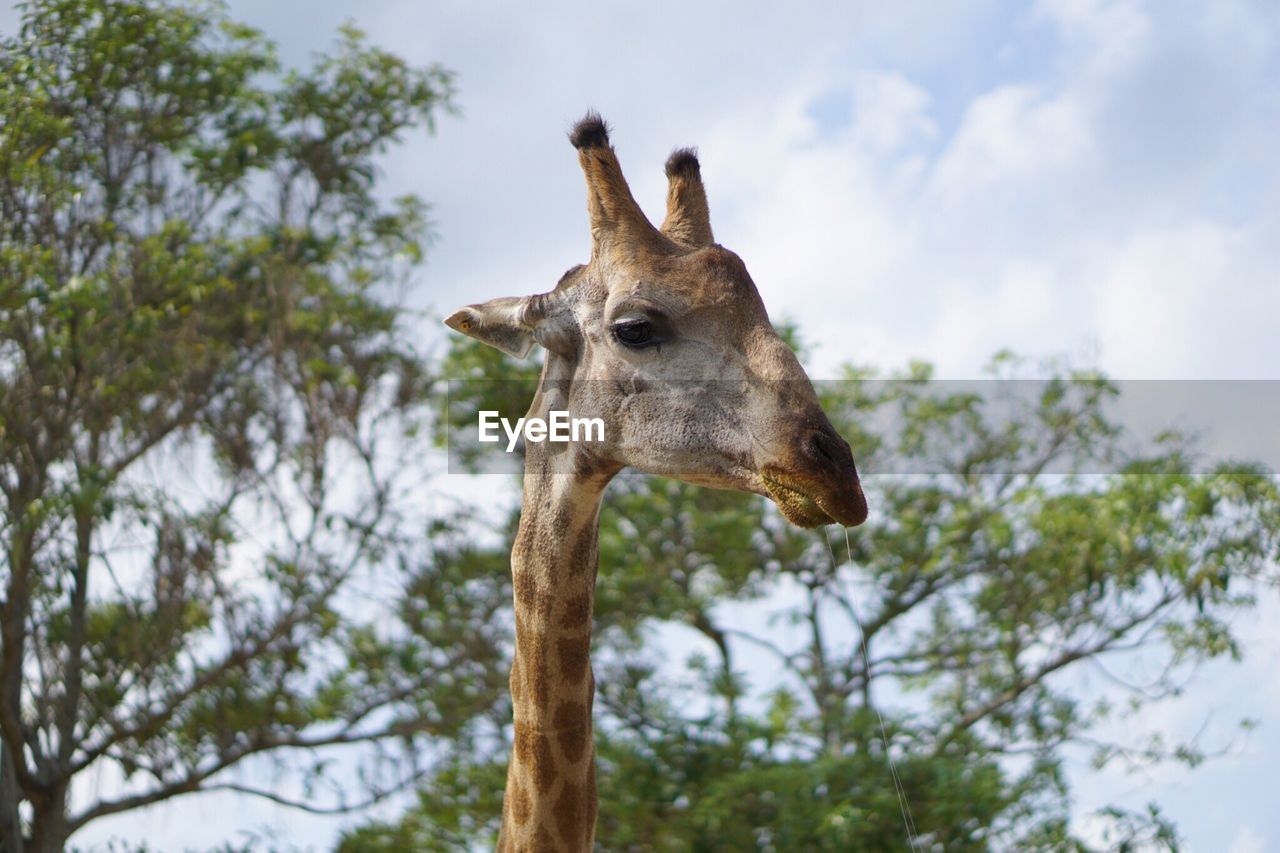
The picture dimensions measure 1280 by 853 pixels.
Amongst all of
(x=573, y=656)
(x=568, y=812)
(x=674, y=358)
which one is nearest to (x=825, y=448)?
(x=674, y=358)

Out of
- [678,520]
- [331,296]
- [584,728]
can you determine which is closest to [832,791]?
[678,520]

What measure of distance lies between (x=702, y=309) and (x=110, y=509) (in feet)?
23.2

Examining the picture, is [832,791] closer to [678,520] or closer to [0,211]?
[678,520]

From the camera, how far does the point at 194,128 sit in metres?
12.0

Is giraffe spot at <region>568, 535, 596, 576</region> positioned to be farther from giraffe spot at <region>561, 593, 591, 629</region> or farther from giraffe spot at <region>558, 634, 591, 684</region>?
giraffe spot at <region>558, 634, 591, 684</region>

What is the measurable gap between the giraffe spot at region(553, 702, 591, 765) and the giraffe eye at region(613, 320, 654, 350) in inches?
37.1

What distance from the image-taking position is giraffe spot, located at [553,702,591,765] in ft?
13.0

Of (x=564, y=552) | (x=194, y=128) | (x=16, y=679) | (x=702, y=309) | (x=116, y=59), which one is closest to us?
(x=702, y=309)

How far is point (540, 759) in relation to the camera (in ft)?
13.0

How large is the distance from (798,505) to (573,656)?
2.93 ft

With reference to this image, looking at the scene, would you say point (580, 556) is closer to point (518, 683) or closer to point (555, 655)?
point (555, 655)

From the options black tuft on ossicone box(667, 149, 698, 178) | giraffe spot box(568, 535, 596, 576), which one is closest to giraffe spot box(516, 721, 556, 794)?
giraffe spot box(568, 535, 596, 576)

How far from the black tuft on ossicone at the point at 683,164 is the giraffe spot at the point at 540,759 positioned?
5.10 feet

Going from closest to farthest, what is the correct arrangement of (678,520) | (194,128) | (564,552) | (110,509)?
(564,552)
(110,509)
(194,128)
(678,520)
